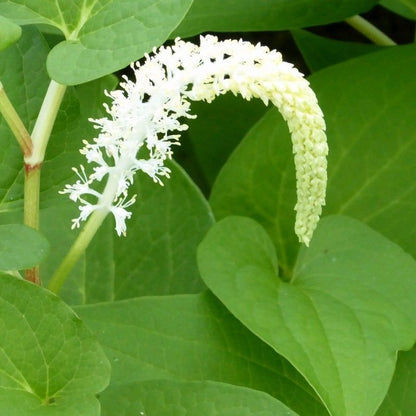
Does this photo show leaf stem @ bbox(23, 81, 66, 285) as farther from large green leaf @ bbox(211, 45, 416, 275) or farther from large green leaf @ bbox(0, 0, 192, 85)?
large green leaf @ bbox(211, 45, 416, 275)

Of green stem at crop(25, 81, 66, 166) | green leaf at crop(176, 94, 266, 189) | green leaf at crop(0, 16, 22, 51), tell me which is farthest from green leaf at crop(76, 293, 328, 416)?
green leaf at crop(176, 94, 266, 189)

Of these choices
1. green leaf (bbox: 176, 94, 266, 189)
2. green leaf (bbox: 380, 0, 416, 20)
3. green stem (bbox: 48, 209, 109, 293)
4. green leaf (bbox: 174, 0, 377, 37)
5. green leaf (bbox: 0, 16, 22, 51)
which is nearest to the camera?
green leaf (bbox: 0, 16, 22, 51)

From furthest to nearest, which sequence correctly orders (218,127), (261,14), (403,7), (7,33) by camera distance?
(218,127) < (403,7) < (261,14) < (7,33)

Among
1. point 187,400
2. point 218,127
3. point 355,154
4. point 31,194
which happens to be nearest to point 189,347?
point 187,400

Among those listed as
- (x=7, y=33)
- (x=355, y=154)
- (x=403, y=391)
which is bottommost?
(x=403, y=391)

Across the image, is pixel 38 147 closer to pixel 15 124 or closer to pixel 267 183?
pixel 15 124

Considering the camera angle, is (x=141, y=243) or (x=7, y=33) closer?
(x=7, y=33)

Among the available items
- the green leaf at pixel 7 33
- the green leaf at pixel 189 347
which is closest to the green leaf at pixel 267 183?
the green leaf at pixel 189 347

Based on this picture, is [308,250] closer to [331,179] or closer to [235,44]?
[331,179]
